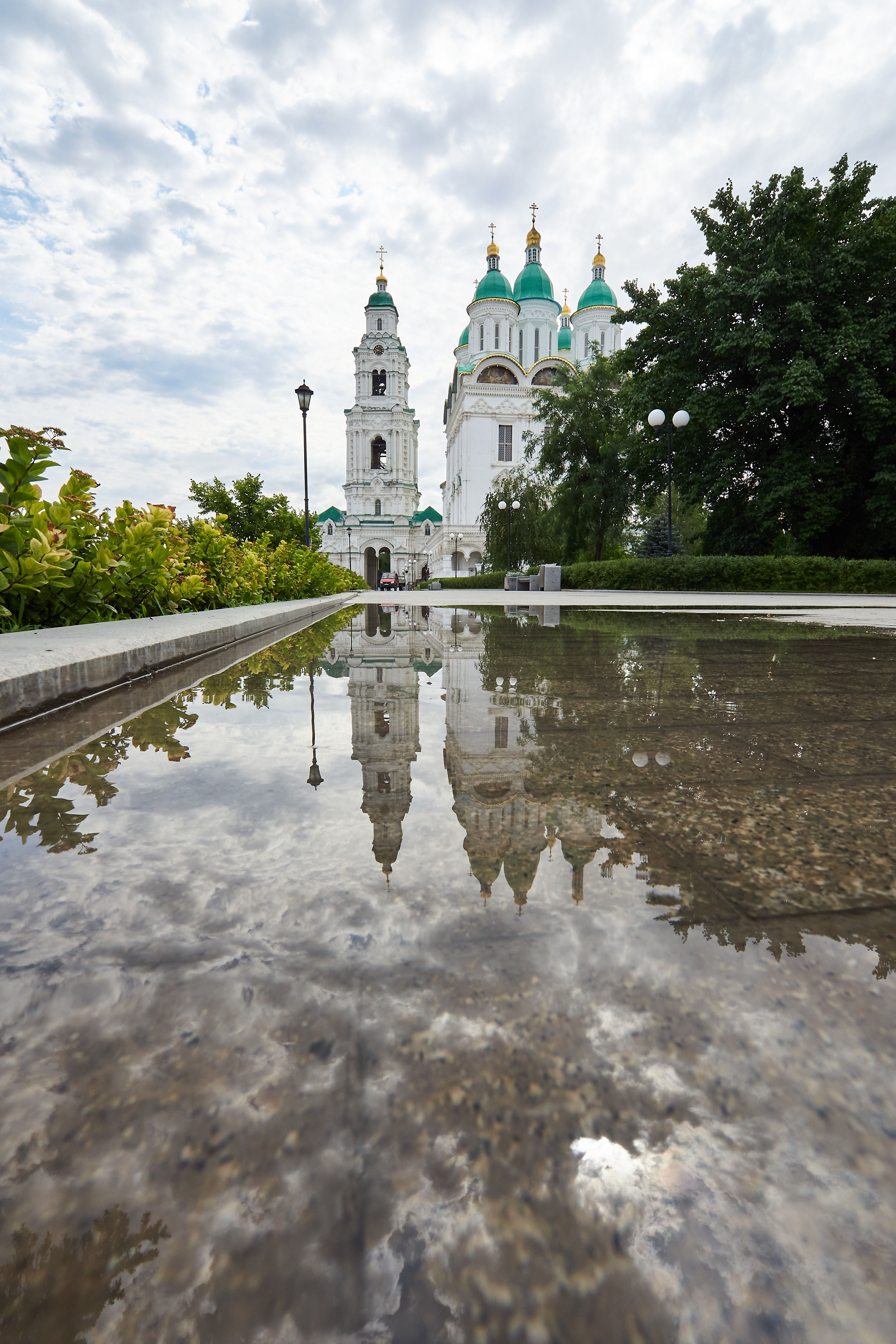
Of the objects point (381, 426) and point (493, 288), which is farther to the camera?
point (381, 426)

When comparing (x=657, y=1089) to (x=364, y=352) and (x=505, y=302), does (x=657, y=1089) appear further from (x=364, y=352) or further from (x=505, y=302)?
(x=364, y=352)

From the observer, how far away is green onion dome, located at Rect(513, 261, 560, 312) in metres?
65.0

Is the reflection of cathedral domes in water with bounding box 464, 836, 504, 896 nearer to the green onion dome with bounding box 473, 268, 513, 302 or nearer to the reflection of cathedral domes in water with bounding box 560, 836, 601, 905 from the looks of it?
the reflection of cathedral domes in water with bounding box 560, 836, 601, 905

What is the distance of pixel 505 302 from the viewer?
207ft

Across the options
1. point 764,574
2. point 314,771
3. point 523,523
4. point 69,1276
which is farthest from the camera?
point 523,523

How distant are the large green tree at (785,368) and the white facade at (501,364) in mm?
36346

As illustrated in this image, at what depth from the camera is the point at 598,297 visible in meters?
63.5

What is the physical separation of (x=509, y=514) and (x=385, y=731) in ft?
113

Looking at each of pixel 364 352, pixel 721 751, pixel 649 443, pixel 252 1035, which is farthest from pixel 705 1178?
pixel 364 352

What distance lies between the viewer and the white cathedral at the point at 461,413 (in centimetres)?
6125

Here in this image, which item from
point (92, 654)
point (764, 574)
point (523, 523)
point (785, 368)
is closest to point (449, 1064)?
point (92, 654)

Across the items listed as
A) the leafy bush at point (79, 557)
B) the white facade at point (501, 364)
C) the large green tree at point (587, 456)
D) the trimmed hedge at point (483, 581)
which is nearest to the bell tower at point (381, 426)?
the white facade at point (501, 364)

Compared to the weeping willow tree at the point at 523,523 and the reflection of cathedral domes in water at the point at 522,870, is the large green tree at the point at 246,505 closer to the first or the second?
the weeping willow tree at the point at 523,523

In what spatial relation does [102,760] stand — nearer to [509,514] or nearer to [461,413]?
[509,514]
